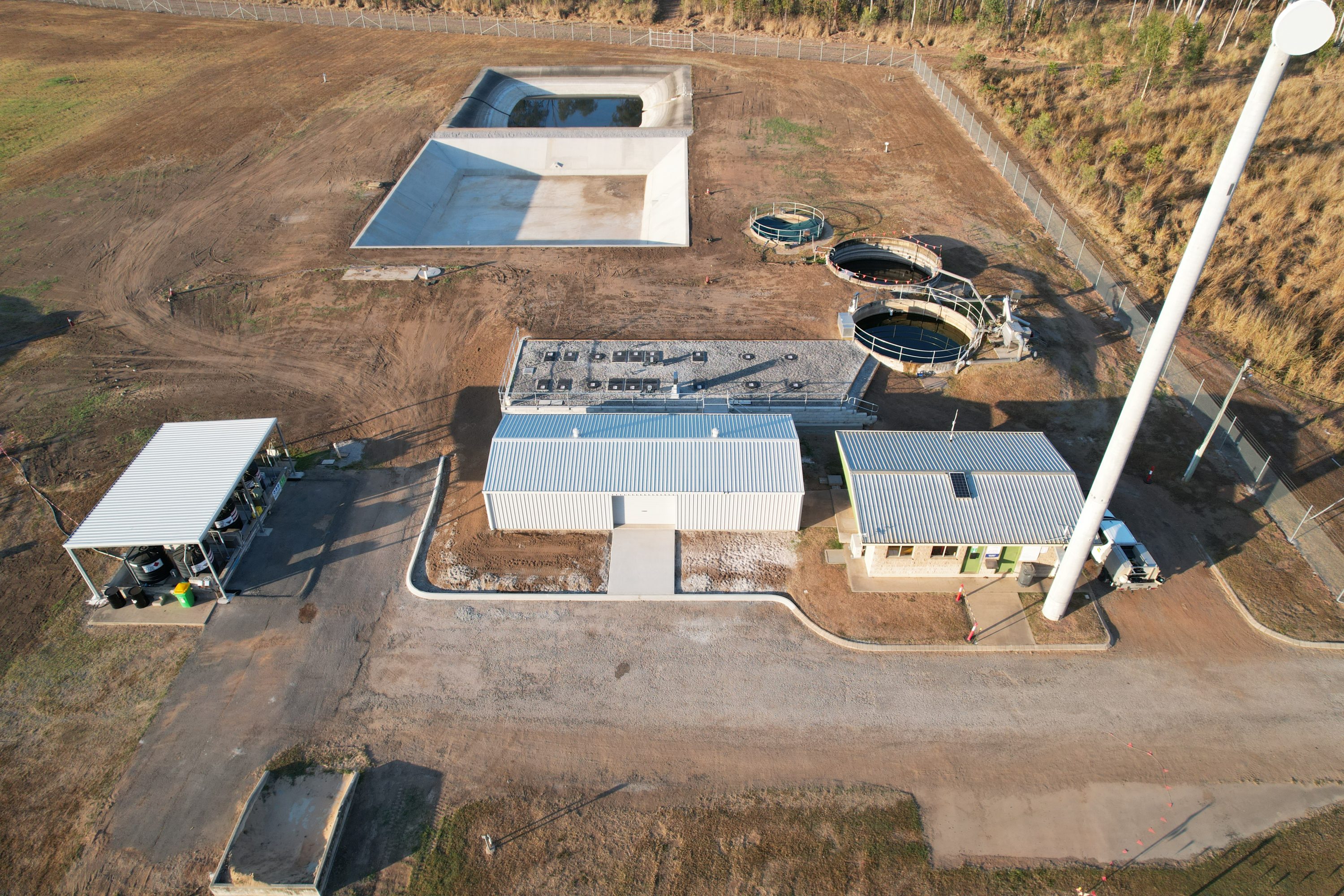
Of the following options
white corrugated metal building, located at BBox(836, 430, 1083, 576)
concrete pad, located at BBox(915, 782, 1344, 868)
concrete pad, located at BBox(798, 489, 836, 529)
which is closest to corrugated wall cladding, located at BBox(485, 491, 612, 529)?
concrete pad, located at BBox(798, 489, 836, 529)

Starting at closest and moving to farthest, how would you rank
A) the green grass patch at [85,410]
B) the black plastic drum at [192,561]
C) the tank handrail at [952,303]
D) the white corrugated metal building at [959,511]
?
1. the white corrugated metal building at [959,511]
2. the black plastic drum at [192,561]
3. the green grass patch at [85,410]
4. the tank handrail at [952,303]

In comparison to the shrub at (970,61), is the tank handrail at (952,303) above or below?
below

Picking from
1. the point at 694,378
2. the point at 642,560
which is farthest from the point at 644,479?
the point at 694,378

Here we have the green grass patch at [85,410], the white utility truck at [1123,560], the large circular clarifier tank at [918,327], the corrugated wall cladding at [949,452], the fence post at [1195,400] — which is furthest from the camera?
the large circular clarifier tank at [918,327]

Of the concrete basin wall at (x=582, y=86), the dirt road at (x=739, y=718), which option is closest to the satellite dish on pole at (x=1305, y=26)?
the dirt road at (x=739, y=718)

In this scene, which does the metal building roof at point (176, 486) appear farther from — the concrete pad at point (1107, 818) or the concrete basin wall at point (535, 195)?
the concrete pad at point (1107, 818)

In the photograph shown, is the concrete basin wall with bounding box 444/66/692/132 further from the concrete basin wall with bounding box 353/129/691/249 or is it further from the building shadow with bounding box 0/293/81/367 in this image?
the building shadow with bounding box 0/293/81/367

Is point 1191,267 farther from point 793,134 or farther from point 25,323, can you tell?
point 25,323
